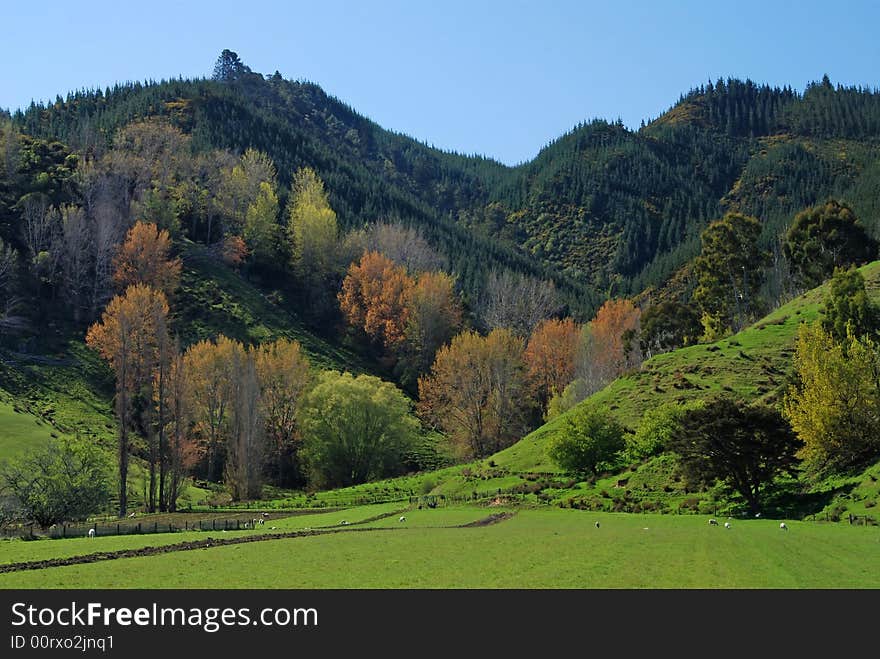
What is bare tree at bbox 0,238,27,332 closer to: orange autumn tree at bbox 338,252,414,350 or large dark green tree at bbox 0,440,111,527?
orange autumn tree at bbox 338,252,414,350

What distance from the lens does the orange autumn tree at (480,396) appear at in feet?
350

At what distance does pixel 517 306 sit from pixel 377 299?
30.1 meters

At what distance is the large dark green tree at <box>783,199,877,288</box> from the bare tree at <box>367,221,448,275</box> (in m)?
77.5

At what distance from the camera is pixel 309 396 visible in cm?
10312

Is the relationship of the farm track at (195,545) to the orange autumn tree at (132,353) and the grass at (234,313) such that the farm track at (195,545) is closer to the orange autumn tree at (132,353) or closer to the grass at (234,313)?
the orange autumn tree at (132,353)

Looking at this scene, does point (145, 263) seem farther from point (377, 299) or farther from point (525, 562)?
point (525, 562)

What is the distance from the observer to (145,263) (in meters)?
123

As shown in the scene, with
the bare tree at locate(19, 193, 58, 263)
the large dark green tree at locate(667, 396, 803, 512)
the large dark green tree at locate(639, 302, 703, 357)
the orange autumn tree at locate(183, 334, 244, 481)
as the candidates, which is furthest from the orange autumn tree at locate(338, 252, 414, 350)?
the large dark green tree at locate(667, 396, 803, 512)

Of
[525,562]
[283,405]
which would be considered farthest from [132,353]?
[525,562]

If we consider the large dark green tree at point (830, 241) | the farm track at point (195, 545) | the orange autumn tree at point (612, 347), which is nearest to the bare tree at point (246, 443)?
the farm track at point (195, 545)

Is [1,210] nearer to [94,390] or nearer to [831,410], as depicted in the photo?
[94,390]

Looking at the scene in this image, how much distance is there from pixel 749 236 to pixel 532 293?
58769 mm

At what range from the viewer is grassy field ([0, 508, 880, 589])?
1054 inches
